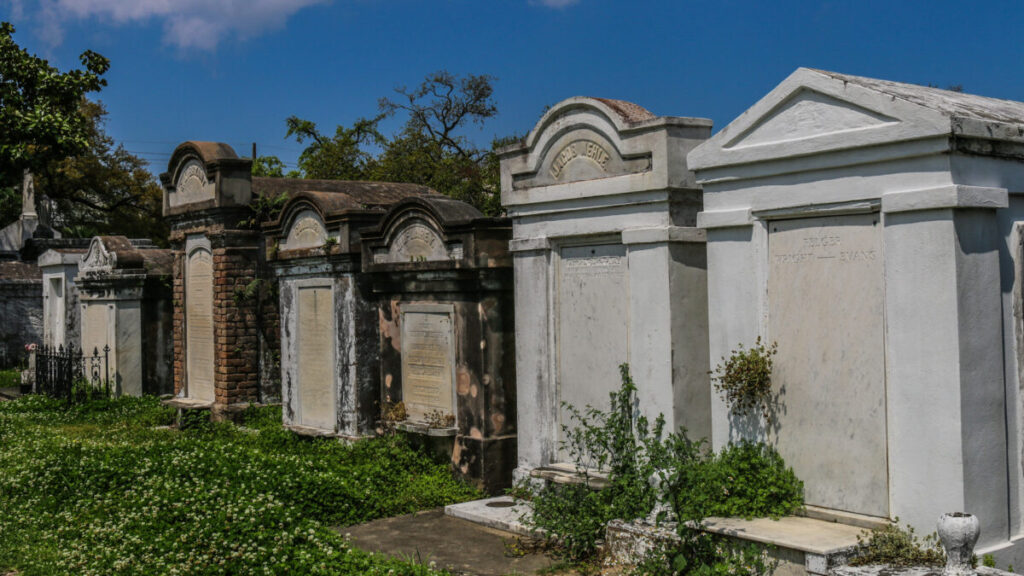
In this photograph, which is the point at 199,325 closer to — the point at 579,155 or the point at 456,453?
the point at 456,453

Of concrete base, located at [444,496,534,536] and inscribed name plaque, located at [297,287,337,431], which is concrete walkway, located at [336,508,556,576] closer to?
concrete base, located at [444,496,534,536]

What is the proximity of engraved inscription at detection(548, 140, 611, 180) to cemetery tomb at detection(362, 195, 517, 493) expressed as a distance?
1.03 meters

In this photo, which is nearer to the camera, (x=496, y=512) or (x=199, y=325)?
(x=496, y=512)

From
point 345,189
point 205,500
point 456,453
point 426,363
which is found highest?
point 345,189

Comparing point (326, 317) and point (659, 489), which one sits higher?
point (326, 317)

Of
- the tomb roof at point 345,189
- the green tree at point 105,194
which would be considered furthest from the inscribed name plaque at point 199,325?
the green tree at point 105,194

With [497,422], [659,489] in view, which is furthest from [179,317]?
[659,489]

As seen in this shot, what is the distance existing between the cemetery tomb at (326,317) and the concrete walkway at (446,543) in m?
2.49

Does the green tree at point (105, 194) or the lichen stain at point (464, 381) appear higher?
the green tree at point (105, 194)

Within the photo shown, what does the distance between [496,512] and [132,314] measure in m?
9.36

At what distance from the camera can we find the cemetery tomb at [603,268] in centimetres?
691

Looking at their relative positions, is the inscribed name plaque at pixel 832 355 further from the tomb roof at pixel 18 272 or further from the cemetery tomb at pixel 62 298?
the tomb roof at pixel 18 272

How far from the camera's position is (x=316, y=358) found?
11.0 m

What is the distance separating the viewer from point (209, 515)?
7.11 meters
